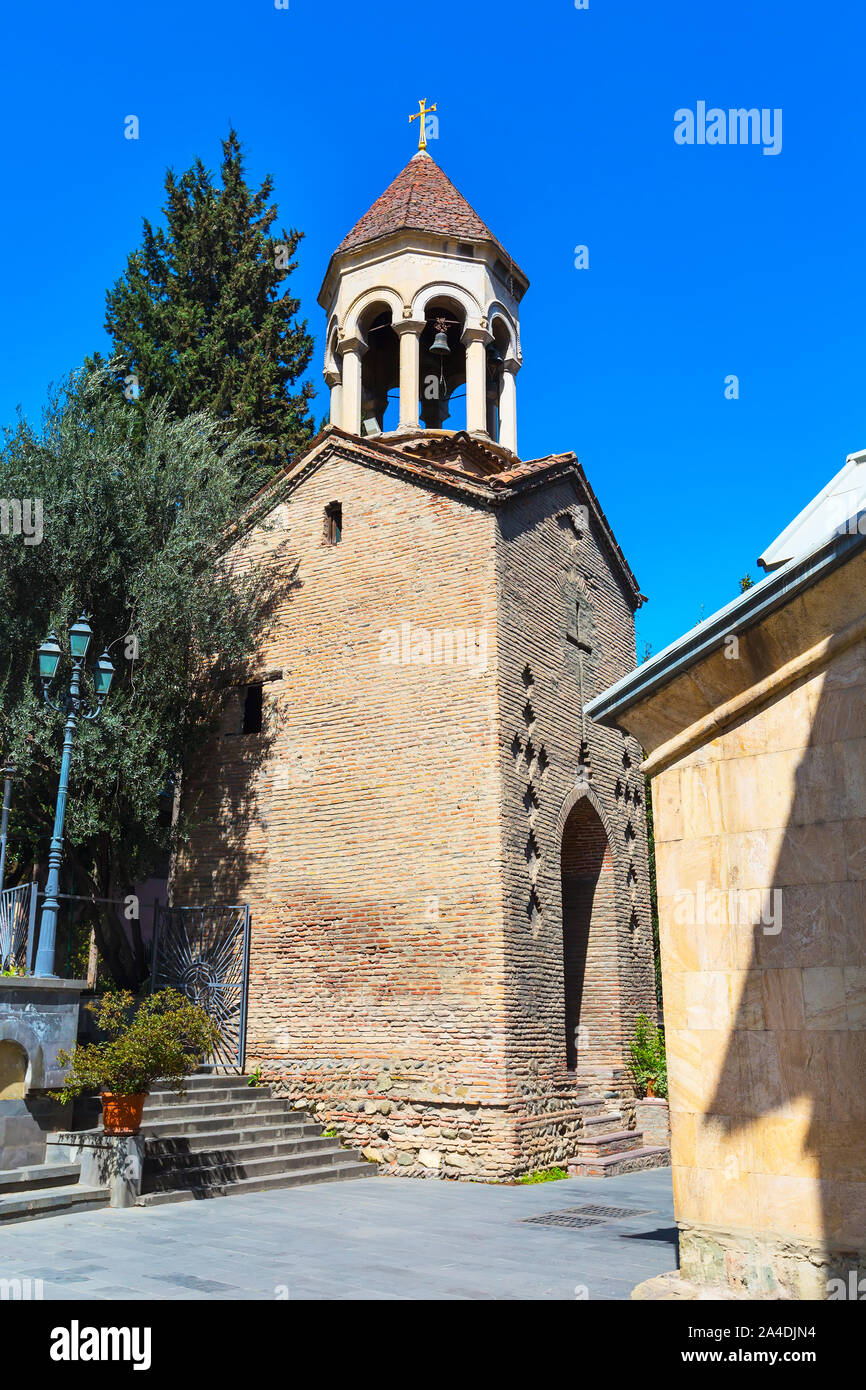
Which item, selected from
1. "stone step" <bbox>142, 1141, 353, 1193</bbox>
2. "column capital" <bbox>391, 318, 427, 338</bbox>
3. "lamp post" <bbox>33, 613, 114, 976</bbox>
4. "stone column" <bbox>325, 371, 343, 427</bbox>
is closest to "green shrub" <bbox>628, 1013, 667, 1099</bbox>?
"stone step" <bbox>142, 1141, 353, 1193</bbox>

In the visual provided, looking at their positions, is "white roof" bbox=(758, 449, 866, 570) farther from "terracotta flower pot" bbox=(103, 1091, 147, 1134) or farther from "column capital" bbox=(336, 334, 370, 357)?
"column capital" bbox=(336, 334, 370, 357)

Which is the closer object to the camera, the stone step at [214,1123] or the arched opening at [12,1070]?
the arched opening at [12,1070]

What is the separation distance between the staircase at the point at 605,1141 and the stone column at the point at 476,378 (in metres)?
9.99

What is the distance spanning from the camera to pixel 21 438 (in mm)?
14102

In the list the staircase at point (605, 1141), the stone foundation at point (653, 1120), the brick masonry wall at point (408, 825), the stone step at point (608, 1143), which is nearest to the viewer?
the brick masonry wall at point (408, 825)

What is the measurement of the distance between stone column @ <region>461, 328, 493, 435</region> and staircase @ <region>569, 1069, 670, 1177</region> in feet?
32.8

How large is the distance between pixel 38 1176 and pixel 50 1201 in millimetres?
453

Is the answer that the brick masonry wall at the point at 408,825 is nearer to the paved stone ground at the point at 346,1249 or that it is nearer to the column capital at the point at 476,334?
the paved stone ground at the point at 346,1249

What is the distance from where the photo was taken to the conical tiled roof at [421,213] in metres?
18.4

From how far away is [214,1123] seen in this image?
465 inches

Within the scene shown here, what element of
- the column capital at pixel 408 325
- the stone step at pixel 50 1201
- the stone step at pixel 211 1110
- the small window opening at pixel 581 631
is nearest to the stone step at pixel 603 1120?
the stone step at pixel 211 1110
